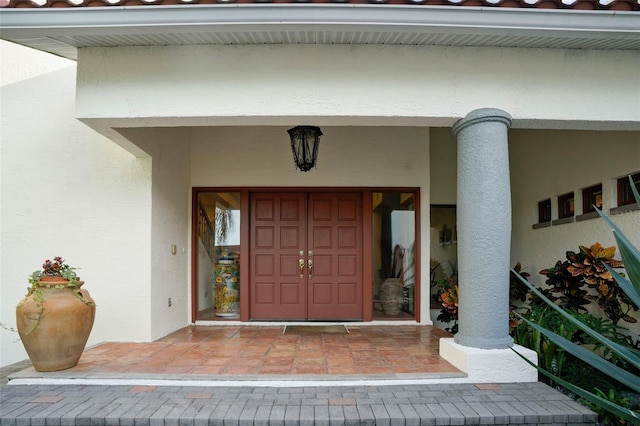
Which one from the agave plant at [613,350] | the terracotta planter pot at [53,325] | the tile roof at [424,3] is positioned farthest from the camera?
the terracotta planter pot at [53,325]

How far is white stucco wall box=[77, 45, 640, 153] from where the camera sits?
3836 mm

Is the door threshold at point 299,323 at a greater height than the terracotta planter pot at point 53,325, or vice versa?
the terracotta planter pot at point 53,325

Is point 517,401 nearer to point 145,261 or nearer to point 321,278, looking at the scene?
point 321,278

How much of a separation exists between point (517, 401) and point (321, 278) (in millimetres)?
3483

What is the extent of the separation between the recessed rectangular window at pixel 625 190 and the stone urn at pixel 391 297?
9.82 ft

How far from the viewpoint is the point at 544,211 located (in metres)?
6.42

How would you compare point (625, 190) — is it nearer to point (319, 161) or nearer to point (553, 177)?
point (553, 177)

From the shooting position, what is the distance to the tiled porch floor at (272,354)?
3.85 metres

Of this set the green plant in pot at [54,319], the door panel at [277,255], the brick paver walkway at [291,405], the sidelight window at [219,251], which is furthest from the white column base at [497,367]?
the sidelight window at [219,251]

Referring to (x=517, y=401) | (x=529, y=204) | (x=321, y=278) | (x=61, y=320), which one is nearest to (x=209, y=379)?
(x=61, y=320)

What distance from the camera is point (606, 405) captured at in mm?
1628

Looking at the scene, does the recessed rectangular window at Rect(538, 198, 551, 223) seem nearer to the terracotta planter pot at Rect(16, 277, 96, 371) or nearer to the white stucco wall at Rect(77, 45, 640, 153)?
the white stucco wall at Rect(77, 45, 640, 153)

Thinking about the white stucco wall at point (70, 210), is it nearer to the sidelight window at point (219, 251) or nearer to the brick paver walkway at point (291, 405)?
the sidelight window at point (219, 251)

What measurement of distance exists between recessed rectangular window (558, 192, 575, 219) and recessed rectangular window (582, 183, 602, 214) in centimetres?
24
